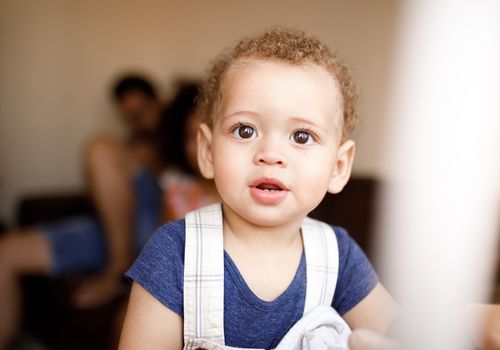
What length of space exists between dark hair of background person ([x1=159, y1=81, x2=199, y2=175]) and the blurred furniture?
0.54m

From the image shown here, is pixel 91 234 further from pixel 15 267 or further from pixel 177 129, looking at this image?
pixel 177 129

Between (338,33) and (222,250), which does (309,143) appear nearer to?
(222,250)

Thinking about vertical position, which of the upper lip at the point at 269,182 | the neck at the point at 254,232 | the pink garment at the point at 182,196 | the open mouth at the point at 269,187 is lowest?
the pink garment at the point at 182,196

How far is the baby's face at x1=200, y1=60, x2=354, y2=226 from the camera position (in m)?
0.69

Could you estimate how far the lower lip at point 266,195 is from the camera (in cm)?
69

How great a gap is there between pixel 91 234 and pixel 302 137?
1.60m

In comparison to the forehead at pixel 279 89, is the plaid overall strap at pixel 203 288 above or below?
below

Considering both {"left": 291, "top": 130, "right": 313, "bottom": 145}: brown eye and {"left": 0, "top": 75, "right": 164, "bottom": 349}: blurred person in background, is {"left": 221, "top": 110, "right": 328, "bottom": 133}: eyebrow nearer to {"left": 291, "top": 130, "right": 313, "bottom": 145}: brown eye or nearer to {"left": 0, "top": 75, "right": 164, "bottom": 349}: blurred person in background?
{"left": 291, "top": 130, "right": 313, "bottom": 145}: brown eye

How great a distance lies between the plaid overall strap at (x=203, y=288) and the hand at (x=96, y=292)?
126 centimetres

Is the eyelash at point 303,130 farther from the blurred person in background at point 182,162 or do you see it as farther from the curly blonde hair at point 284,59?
the blurred person in background at point 182,162

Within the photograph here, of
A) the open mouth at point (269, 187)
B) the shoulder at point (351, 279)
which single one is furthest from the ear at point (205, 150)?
the shoulder at point (351, 279)

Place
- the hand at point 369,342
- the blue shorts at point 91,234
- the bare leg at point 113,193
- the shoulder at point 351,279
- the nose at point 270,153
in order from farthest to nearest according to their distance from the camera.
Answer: the bare leg at point 113,193
the blue shorts at point 91,234
the shoulder at point 351,279
the nose at point 270,153
the hand at point 369,342

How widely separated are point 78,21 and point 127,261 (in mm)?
1284

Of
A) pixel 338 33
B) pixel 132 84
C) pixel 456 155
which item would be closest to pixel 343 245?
pixel 456 155
